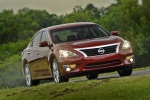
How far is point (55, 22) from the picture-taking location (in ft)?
529

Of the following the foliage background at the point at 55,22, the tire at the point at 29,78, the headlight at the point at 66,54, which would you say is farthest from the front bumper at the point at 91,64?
the foliage background at the point at 55,22

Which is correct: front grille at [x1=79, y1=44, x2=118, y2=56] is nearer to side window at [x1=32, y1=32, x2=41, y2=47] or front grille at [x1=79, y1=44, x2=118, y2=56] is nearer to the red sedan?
the red sedan

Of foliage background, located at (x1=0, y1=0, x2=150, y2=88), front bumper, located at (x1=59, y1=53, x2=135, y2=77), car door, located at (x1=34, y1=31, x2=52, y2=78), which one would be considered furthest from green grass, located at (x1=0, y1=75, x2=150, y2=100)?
foliage background, located at (x1=0, y1=0, x2=150, y2=88)

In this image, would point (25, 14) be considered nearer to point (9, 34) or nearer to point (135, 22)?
point (9, 34)

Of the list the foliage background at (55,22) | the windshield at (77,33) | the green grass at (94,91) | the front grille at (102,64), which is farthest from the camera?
the foliage background at (55,22)

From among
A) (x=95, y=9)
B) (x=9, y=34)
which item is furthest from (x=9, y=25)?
(x=95, y=9)

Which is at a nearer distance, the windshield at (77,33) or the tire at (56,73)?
the tire at (56,73)

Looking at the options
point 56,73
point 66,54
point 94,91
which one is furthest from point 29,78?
point 94,91

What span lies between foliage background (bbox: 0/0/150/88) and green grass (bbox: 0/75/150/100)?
39.8 meters

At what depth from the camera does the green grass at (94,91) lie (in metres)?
12.4

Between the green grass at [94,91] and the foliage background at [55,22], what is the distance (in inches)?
1568

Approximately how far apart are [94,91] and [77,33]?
14.5 feet

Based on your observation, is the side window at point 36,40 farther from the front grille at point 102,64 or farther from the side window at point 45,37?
the front grille at point 102,64

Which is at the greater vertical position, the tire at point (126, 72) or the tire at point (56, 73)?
the tire at point (56, 73)
